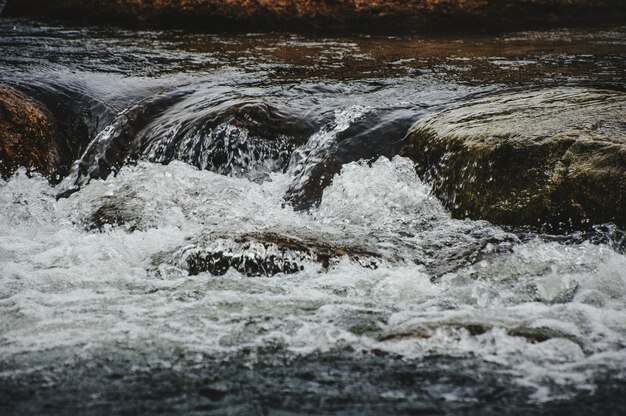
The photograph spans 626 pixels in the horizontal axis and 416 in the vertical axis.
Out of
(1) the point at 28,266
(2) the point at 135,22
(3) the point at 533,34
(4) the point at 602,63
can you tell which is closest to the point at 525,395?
(1) the point at 28,266

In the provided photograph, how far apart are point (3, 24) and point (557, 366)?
433 inches

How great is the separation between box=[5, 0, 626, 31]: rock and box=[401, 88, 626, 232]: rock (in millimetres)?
5699

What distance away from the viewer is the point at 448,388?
2703mm

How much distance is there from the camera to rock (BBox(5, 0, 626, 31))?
34.5 ft

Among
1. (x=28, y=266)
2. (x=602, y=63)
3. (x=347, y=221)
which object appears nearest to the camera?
(x=28, y=266)

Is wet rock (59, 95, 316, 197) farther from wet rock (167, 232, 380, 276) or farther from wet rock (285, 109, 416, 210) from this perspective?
wet rock (167, 232, 380, 276)

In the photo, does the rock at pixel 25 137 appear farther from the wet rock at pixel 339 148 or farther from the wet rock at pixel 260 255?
the wet rock at pixel 260 255

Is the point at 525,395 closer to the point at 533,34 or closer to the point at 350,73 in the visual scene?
the point at 350,73

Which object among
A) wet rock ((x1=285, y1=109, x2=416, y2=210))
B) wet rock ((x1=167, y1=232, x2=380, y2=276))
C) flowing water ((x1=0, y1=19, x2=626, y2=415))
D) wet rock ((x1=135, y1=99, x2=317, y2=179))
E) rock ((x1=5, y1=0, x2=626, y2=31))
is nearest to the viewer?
flowing water ((x1=0, y1=19, x2=626, y2=415))

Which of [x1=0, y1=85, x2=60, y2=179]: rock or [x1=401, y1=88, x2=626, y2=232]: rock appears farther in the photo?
[x1=0, y1=85, x2=60, y2=179]: rock

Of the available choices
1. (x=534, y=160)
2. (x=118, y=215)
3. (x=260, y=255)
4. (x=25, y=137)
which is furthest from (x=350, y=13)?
(x=260, y=255)

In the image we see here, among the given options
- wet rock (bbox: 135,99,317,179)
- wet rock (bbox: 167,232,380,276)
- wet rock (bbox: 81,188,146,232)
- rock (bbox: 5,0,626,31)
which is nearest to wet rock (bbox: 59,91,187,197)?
wet rock (bbox: 135,99,317,179)

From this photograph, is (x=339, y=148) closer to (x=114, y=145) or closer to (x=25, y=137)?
(x=114, y=145)

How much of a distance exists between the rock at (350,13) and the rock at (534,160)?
570cm
